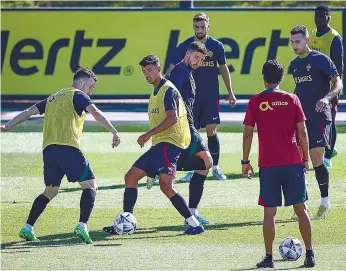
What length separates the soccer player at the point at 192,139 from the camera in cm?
1315

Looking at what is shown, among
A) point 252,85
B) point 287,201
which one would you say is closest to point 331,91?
point 287,201

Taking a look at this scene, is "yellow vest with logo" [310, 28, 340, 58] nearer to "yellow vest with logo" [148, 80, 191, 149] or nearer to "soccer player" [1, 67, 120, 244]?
"yellow vest with logo" [148, 80, 191, 149]

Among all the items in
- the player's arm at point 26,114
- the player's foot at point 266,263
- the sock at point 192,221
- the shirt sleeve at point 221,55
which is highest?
the shirt sleeve at point 221,55

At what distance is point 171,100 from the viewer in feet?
41.2

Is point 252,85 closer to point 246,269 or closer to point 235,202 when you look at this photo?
point 235,202

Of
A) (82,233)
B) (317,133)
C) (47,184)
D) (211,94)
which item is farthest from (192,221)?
(211,94)

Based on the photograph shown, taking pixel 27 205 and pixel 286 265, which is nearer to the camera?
pixel 286 265

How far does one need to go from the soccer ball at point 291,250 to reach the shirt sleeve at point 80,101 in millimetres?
2795

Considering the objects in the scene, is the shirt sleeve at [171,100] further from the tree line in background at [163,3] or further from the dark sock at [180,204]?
the tree line in background at [163,3]

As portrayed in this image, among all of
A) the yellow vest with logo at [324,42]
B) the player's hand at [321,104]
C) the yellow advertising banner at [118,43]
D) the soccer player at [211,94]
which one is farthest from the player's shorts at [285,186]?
the yellow advertising banner at [118,43]

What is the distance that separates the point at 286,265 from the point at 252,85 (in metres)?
16.0

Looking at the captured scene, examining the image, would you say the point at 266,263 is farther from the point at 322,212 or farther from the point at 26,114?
the point at 26,114

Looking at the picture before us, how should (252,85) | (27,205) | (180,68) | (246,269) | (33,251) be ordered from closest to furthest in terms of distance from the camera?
(246,269) → (33,251) → (180,68) → (27,205) → (252,85)

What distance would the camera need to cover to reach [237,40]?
27047 mm
